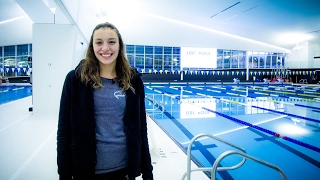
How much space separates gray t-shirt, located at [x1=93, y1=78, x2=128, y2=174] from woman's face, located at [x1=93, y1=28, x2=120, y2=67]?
0.43 ft

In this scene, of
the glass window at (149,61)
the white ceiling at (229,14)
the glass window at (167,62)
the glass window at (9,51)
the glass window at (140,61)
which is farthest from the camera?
the glass window at (167,62)

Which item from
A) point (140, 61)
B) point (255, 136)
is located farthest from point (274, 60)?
point (255, 136)

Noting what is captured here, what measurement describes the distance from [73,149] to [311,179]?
2951 millimetres

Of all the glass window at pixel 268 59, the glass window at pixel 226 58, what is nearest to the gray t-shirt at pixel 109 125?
the glass window at pixel 226 58

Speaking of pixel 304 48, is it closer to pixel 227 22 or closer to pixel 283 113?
pixel 227 22

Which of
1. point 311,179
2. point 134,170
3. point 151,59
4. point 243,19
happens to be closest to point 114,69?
point 134,170

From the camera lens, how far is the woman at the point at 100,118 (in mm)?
1154

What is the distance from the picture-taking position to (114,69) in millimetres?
1354

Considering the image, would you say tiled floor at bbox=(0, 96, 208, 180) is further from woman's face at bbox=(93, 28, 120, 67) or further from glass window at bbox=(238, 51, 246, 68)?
glass window at bbox=(238, 51, 246, 68)

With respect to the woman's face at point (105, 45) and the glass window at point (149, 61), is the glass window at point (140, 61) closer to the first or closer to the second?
the glass window at point (149, 61)

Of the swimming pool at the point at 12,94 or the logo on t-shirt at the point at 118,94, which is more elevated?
the logo on t-shirt at the point at 118,94

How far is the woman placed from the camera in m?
1.15

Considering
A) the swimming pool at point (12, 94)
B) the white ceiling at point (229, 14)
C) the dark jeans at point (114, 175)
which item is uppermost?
the white ceiling at point (229, 14)

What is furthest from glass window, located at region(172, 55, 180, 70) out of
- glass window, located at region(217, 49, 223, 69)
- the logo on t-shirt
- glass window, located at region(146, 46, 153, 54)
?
the logo on t-shirt
